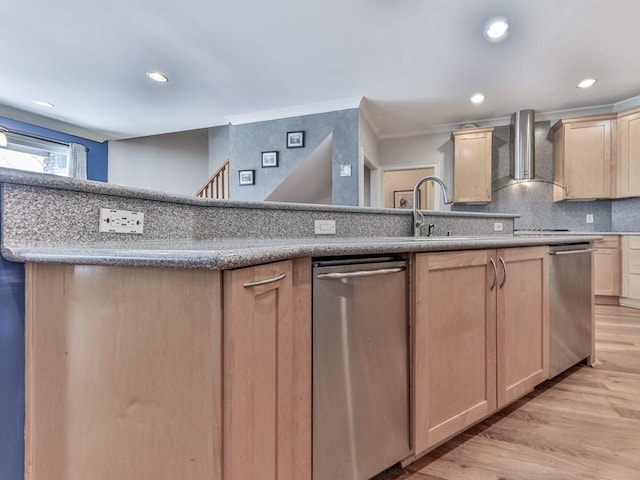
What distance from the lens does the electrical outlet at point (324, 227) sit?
1.66 metres

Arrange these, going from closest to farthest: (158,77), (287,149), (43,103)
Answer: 1. (158,77)
2. (43,103)
3. (287,149)

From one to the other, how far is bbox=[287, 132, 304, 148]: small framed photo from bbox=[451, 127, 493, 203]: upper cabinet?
227 cm

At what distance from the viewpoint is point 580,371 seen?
2.03 m

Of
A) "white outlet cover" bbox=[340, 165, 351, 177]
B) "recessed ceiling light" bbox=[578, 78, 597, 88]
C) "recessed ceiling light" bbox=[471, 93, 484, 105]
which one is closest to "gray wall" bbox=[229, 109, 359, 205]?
"white outlet cover" bbox=[340, 165, 351, 177]

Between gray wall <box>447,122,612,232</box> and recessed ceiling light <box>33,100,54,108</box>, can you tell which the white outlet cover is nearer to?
gray wall <box>447,122,612,232</box>

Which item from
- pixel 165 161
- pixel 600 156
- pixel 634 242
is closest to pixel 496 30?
pixel 600 156

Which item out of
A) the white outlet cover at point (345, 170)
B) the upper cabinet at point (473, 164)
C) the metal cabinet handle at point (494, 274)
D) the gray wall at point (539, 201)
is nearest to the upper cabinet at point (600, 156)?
the gray wall at point (539, 201)

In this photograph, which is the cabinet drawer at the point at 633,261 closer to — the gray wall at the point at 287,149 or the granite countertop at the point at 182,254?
the gray wall at the point at 287,149

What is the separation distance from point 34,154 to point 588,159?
8.09m

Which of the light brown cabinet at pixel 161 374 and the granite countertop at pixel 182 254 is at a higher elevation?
the granite countertop at pixel 182 254

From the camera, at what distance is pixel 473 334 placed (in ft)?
4.37

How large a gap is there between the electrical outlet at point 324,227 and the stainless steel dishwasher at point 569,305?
1202mm

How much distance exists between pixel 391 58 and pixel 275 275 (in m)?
3.05

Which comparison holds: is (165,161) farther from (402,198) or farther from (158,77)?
(402,198)
